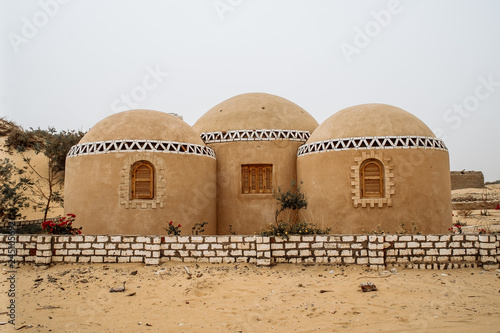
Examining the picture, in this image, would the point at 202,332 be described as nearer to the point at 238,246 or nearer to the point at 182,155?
the point at 238,246

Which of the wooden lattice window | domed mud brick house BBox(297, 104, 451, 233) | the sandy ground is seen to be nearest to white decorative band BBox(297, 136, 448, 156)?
domed mud brick house BBox(297, 104, 451, 233)

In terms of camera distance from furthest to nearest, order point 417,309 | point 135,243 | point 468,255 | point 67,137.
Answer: point 67,137 < point 135,243 < point 468,255 < point 417,309

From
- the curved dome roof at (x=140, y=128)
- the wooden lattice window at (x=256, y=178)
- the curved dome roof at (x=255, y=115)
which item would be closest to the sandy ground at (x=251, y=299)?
the curved dome roof at (x=140, y=128)

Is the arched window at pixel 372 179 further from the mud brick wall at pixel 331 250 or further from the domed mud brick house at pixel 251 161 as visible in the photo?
the mud brick wall at pixel 331 250

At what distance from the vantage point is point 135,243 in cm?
877

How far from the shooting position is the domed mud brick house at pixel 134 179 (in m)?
11.4

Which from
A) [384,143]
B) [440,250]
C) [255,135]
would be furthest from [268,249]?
→ [255,135]

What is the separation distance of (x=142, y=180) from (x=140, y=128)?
1.71 metres

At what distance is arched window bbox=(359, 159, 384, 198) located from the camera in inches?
467

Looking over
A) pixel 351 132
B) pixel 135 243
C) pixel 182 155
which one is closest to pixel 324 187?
pixel 351 132

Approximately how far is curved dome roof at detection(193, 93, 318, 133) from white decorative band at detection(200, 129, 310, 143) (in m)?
0.21

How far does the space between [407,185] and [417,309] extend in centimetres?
616

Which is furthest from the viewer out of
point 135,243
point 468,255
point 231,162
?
point 231,162

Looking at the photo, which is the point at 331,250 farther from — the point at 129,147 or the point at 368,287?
the point at 129,147
